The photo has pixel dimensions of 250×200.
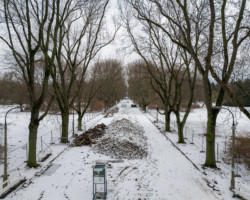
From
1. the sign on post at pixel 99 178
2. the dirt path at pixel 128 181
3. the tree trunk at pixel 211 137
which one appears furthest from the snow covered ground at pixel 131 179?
the tree trunk at pixel 211 137

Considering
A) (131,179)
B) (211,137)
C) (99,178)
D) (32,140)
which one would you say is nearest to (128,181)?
(131,179)

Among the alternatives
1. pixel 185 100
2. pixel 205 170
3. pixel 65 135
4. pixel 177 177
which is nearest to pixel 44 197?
pixel 177 177

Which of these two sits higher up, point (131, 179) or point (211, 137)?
point (211, 137)

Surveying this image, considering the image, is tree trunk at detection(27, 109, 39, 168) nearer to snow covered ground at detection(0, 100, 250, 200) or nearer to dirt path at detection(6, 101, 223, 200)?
snow covered ground at detection(0, 100, 250, 200)

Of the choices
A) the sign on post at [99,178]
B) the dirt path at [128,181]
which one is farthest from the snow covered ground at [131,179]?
the sign on post at [99,178]

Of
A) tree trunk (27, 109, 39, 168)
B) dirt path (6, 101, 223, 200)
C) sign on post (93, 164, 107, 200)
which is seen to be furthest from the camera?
tree trunk (27, 109, 39, 168)

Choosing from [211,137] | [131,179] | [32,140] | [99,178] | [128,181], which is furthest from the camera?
[32,140]

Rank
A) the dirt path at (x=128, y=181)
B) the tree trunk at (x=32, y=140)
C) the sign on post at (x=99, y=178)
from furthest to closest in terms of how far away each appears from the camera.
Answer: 1. the tree trunk at (x=32, y=140)
2. the dirt path at (x=128, y=181)
3. the sign on post at (x=99, y=178)

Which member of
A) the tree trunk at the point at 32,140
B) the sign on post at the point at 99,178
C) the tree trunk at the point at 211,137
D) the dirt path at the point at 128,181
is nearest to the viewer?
the sign on post at the point at 99,178

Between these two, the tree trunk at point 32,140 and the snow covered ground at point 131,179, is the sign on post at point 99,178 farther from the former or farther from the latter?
the tree trunk at point 32,140

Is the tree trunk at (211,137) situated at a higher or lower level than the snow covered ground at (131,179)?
higher

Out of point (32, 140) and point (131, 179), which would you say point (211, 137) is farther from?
point (32, 140)

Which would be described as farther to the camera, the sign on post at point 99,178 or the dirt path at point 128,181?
the dirt path at point 128,181

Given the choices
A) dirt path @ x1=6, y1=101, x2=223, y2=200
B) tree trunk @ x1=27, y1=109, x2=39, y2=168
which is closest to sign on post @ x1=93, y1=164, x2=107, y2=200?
dirt path @ x1=6, y1=101, x2=223, y2=200
